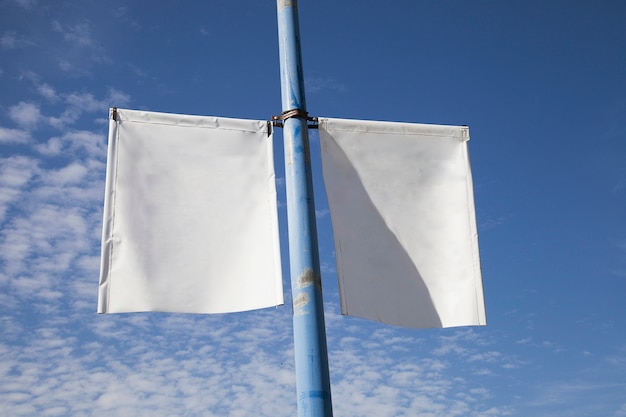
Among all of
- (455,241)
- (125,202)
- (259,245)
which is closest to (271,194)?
(259,245)

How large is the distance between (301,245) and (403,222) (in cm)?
128

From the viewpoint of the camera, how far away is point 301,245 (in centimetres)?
509

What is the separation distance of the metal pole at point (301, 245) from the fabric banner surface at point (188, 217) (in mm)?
478

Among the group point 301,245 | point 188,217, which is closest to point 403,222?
point 301,245

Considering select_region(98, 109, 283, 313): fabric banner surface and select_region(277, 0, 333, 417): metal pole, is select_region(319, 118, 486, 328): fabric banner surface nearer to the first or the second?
select_region(277, 0, 333, 417): metal pole

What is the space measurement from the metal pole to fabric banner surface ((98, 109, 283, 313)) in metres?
0.48

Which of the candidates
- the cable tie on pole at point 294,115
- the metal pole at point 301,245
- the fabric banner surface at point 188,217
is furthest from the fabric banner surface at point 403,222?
the fabric banner surface at point 188,217

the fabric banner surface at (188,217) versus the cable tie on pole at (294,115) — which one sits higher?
the cable tie on pole at (294,115)

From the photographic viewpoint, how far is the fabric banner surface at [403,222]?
5664mm

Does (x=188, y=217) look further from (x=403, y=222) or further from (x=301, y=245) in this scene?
(x=403, y=222)

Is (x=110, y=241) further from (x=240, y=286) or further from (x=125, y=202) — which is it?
(x=240, y=286)

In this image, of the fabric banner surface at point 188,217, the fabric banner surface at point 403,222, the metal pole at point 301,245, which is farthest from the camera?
the fabric banner surface at point 403,222

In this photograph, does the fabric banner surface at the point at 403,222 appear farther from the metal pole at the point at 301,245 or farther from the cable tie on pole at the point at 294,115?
the metal pole at the point at 301,245

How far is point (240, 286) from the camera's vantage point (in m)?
5.54
